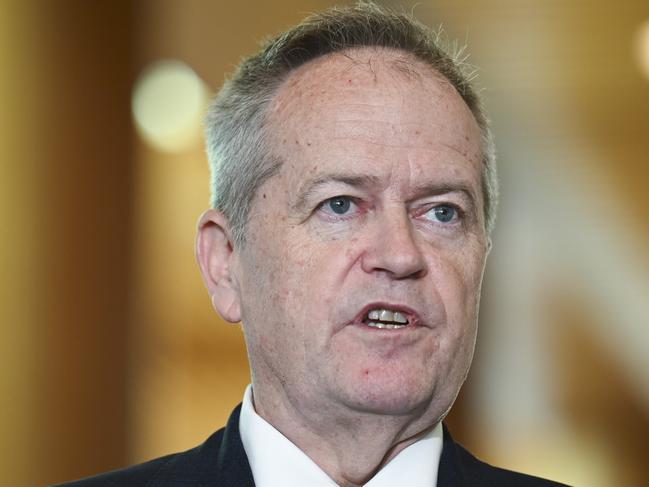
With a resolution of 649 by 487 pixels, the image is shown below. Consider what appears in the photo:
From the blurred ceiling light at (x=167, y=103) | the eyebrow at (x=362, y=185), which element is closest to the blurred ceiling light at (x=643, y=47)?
the blurred ceiling light at (x=167, y=103)

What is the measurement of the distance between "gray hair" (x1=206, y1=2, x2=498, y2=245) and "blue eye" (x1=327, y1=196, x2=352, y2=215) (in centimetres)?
13

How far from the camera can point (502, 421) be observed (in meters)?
3.72

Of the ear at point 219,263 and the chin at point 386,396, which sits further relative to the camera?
the ear at point 219,263

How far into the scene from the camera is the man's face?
5.26ft

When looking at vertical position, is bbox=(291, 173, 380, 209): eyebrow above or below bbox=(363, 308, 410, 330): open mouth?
above

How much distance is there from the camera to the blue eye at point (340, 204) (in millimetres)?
1674

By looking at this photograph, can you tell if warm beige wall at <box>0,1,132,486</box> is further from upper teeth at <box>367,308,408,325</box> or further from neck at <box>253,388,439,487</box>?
upper teeth at <box>367,308,408,325</box>

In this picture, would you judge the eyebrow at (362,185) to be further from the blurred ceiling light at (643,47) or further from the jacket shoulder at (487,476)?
the blurred ceiling light at (643,47)

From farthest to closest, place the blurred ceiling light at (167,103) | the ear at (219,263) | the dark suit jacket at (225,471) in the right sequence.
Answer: the blurred ceiling light at (167,103)
the ear at (219,263)
the dark suit jacket at (225,471)

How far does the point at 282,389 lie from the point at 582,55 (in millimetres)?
2524

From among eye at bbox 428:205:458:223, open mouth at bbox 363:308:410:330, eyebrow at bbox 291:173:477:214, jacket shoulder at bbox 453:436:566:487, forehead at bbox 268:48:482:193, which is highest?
forehead at bbox 268:48:482:193

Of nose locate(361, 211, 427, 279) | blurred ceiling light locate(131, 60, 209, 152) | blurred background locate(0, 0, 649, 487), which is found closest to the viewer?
nose locate(361, 211, 427, 279)

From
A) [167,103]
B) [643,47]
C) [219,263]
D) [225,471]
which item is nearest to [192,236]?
[167,103]

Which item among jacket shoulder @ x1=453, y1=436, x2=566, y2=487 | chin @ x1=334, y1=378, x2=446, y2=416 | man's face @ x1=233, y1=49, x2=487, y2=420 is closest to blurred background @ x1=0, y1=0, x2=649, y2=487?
jacket shoulder @ x1=453, y1=436, x2=566, y2=487
